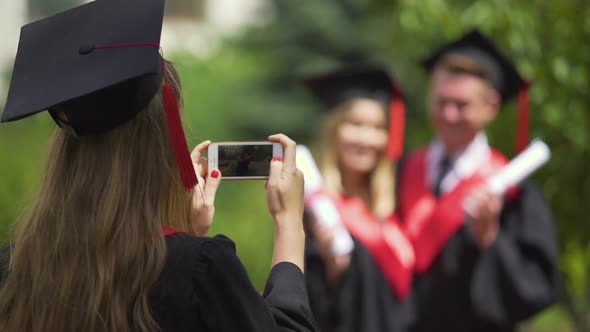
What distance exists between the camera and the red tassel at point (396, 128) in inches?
218

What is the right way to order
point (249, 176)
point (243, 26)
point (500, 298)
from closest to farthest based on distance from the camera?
1. point (249, 176)
2. point (500, 298)
3. point (243, 26)

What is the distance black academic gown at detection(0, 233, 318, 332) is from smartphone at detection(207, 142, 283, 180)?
0.30m

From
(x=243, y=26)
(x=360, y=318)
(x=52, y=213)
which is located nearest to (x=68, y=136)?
(x=52, y=213)

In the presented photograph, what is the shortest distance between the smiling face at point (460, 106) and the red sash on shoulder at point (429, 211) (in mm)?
167

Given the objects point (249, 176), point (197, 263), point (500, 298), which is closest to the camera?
point (197, 263)

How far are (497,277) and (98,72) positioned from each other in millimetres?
3337

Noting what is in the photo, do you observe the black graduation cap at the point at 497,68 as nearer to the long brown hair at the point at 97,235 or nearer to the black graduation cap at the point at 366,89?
the black graduation cap at the point at 366,89

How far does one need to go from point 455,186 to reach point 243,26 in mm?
20045

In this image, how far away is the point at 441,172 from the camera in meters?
5.52

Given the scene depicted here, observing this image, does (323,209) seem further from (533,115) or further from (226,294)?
(226,294)

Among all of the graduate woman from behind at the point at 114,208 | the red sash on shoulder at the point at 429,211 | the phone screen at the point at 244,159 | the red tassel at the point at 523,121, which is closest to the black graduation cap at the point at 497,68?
the red tassel at the point at 523,121

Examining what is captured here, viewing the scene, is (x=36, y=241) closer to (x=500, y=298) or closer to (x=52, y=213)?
(x=52, y=213)

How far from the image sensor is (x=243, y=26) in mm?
25094

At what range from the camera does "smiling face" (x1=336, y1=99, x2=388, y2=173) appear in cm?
536
